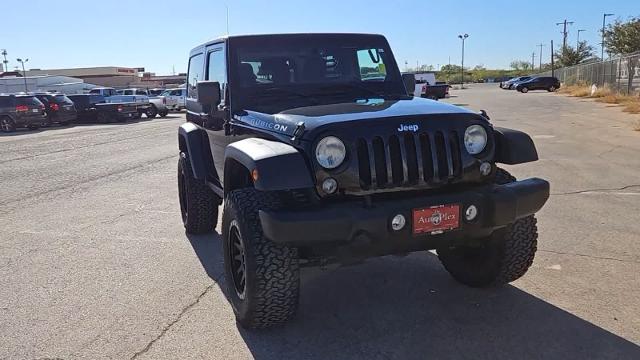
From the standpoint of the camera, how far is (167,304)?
424 centimetres

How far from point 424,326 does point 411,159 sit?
1.13 meters

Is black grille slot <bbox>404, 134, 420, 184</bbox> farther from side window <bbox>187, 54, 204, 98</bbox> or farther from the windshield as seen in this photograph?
side window <bbox>187, 54, 204, 98</bbox>

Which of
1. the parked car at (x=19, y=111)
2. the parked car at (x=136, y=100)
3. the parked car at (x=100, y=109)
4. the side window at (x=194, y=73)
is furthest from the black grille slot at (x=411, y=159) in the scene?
the parked car at (x=136, y=100)

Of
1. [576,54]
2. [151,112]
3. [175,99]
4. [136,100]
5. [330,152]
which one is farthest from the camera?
[576,54]

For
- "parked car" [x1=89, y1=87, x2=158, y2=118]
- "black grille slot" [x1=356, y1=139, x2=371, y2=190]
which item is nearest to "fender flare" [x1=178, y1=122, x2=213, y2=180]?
"black grille slot" [x1=356, y1=139, x2=371, y2=190]

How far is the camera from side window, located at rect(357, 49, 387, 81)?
4.92m

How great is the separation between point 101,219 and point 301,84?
379cm

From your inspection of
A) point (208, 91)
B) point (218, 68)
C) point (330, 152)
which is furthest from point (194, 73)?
point (330, 152)

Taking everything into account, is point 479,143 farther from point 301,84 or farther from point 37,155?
point 37,155

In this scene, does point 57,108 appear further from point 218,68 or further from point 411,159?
point 411,159

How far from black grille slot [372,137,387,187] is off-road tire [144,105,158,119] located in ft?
95.0

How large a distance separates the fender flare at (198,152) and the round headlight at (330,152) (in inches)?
92.7

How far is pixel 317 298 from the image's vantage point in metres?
4.25

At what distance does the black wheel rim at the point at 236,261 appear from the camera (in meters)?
3.77
